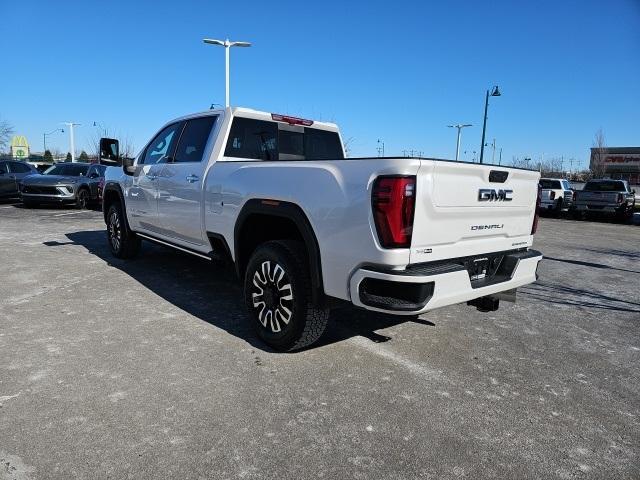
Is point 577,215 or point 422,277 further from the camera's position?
point 577,215

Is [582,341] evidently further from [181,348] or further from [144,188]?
[144,188]

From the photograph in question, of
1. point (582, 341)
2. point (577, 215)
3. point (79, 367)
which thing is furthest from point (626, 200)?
point (79, 367)

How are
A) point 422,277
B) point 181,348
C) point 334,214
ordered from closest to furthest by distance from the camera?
point 422,277 → point 334,214 → point 181,348

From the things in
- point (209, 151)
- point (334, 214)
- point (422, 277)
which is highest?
point (209, 151)

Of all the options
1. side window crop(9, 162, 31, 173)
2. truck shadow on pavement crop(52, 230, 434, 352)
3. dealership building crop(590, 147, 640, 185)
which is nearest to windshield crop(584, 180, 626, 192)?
truck shadow on pavement crop(52, 230, 434, 352)

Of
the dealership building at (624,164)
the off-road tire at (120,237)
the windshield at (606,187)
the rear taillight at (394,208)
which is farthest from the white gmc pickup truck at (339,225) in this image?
the dealership building at (624,164)

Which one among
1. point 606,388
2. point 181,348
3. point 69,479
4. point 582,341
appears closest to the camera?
point 69,479

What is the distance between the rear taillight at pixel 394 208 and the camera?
9.14ft

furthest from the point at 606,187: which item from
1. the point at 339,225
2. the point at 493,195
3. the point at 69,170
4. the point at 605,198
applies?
the point at 69,170

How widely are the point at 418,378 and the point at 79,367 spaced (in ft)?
7.99

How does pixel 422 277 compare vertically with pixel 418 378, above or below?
above

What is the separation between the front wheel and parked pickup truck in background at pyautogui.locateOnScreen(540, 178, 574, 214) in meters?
19.9

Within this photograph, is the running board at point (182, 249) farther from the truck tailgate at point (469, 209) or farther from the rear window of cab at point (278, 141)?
the truck tailgate at point (469, 209)

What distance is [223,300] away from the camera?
202 inches
